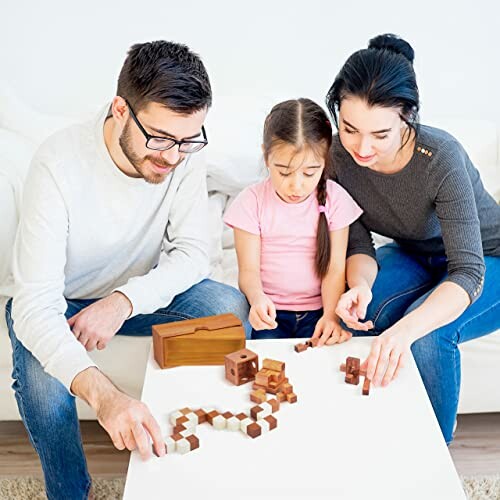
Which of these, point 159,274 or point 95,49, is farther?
point 95,49

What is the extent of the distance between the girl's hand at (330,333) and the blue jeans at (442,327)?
0.17m

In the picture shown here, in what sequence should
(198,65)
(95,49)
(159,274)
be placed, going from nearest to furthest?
(198,65) < (159,274) < (95,49)

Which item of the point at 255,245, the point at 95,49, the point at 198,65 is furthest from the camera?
the point at 95,49

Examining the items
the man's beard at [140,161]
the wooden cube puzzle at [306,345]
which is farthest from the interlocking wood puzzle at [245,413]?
the man's beard at [140,161]

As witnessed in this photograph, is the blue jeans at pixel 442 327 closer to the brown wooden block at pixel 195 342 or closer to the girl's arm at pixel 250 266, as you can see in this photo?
the girl's arm at pixel 250 266

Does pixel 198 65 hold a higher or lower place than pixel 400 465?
higher

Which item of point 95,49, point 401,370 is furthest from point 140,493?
point 95,49

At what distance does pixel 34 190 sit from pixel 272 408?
0.68 m

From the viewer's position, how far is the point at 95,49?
8.34 feet

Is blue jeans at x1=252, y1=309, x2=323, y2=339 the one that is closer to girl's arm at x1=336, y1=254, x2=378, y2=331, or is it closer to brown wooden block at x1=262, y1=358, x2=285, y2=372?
girl's arm at x1=336, y1=254, x2=378, y2=331

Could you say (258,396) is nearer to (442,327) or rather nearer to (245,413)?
(245,413)

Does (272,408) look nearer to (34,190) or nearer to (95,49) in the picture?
(34,190)

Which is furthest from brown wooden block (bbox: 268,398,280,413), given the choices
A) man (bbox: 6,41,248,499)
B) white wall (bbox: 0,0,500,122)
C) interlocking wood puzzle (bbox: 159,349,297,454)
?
white wall (bbox: 0,0,500,122)

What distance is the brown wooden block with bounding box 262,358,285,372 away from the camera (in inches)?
53.5
